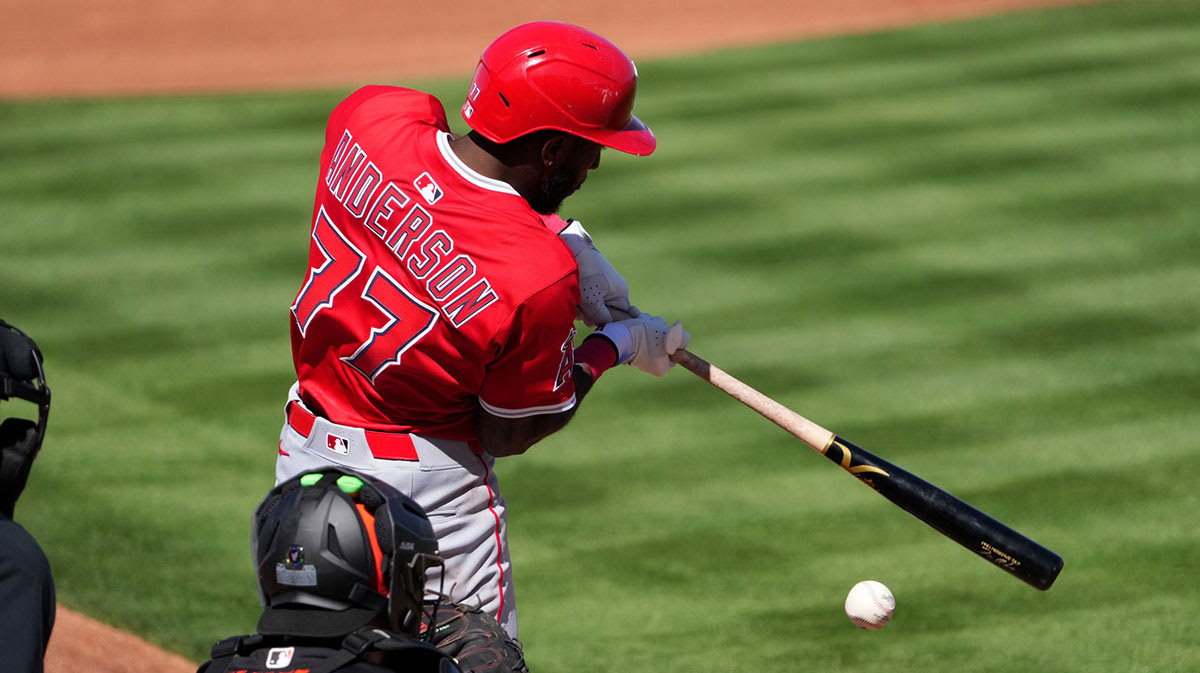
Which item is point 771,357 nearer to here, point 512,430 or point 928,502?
point 928,502

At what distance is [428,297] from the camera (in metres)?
3.67

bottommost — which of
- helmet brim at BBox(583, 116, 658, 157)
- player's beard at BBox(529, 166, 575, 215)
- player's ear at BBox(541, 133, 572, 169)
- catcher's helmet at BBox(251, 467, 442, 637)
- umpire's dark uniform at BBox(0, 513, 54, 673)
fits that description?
umpire's dark uniform at BBox(0, 513, 54, 673)

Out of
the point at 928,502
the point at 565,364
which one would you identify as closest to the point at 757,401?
the point at 928,502

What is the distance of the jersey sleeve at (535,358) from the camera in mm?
3623

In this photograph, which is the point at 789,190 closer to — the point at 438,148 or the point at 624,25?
the point at 624,25

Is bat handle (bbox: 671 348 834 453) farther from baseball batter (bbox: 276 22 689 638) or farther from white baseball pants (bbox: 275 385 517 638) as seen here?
white baseball pants (bbox: 275 385 517 638)

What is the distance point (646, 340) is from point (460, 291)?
92cm

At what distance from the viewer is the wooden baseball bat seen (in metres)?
4.39

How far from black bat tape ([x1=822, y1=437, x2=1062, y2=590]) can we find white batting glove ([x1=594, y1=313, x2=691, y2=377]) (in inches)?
23.6

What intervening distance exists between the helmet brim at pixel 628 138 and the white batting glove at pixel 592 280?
37 cm

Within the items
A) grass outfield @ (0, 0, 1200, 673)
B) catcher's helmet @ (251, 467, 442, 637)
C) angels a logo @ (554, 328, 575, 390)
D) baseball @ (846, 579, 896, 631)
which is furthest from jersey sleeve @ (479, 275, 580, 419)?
grass outfield @ (0, 0, 1200, 673)

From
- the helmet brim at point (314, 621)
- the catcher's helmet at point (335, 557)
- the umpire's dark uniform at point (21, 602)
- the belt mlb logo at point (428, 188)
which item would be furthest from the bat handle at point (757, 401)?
the umpire's dark uniform at point (21, 602)

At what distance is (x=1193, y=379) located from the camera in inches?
313

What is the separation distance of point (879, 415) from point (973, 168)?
3.90 m
